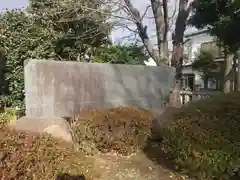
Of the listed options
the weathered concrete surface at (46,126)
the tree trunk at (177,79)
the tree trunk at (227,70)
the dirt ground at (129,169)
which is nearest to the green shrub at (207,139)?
the dirt ground at (129,169)

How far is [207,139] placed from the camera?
3.45 metres

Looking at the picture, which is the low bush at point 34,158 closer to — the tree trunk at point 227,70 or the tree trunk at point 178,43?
the tree trunk at point 178,43

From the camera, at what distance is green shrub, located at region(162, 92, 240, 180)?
3258 millimetres

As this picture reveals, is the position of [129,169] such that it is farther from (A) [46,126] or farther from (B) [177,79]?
(B) [177,79]

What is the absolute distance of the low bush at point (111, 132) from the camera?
15.8 ft

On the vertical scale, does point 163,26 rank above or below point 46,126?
above

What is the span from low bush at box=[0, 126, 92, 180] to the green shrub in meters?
1.18

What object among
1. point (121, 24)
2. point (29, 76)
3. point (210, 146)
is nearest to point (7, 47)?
point (121, 24)

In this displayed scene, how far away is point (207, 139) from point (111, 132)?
184 cm

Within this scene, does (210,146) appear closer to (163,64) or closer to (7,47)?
(163,64)

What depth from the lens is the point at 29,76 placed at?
5426mm

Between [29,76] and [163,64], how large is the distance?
13.3ft

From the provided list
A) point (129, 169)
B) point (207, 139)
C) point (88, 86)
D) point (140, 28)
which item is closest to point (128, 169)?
point (129, 169)

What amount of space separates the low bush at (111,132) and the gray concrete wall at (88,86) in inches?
37.1
